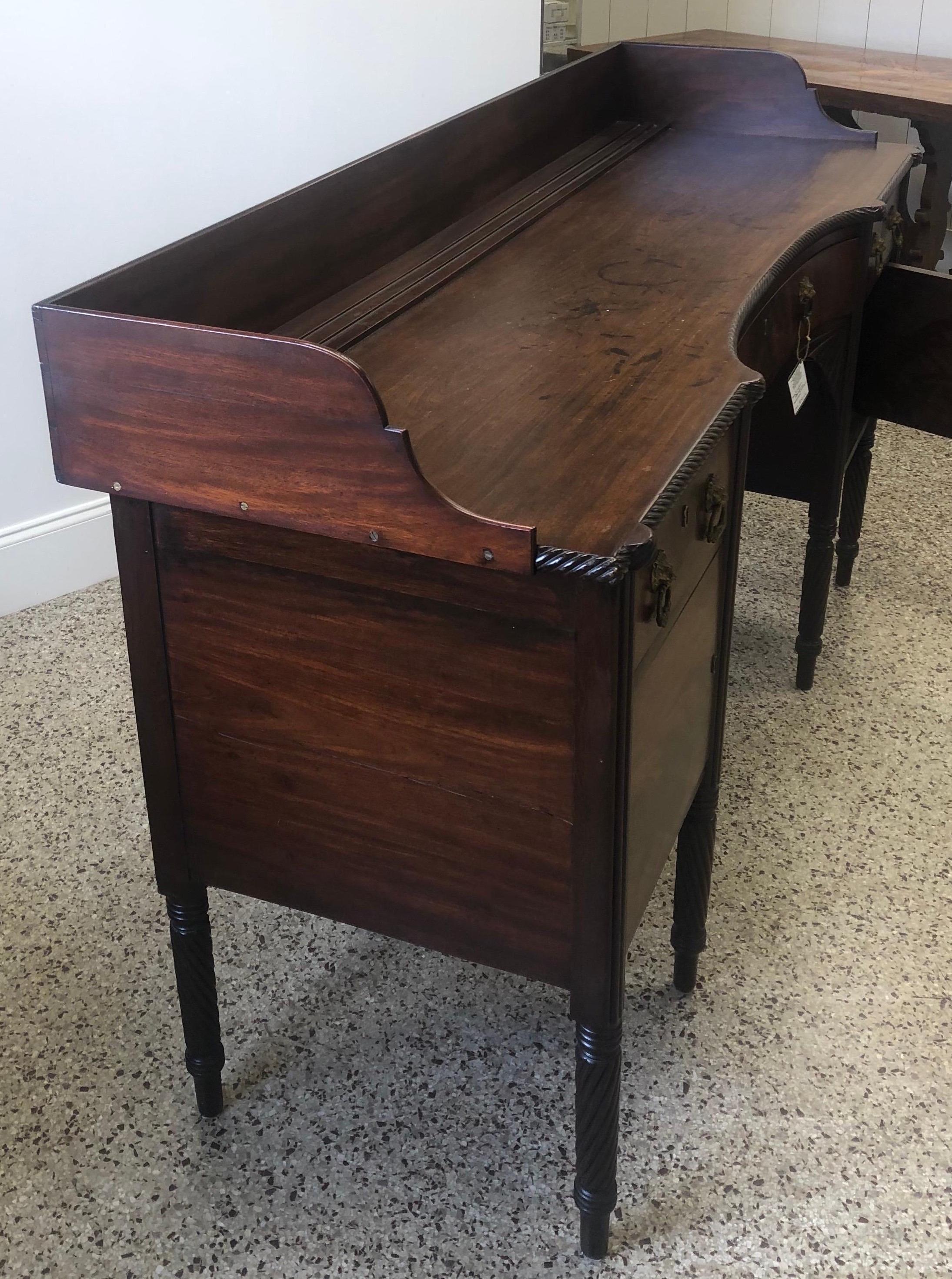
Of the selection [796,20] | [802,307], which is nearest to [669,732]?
[802,307]

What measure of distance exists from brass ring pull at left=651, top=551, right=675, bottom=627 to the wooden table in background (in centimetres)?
200

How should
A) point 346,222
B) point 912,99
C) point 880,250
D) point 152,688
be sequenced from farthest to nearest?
point 912,99 < point 880,250 < point 346,222 < point 152,688

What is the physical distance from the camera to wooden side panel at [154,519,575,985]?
3.64ft

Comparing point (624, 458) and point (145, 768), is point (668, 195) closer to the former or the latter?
point (624, 458)

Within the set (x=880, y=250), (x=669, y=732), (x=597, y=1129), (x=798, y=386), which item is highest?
(x=880, y=250)

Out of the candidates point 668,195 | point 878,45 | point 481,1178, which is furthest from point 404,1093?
point 878,45

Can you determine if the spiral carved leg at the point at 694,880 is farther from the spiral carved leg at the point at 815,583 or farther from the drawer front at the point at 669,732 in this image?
the spiral carved leg at the point at 815,583

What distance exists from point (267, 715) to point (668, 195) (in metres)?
1.12

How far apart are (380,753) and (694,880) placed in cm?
55

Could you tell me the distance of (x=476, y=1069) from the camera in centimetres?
157

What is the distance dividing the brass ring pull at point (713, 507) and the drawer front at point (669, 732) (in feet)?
0.20

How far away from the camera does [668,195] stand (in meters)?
1.95

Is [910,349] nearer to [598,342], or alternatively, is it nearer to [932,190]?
[598,342]

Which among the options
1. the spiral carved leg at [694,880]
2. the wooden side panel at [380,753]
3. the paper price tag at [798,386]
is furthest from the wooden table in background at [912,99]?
the wooden side panel at [380,753]
